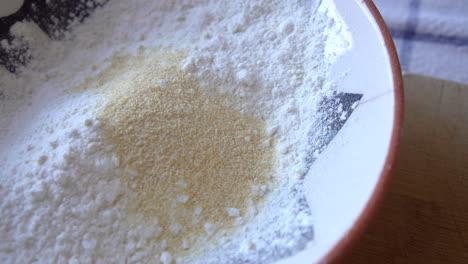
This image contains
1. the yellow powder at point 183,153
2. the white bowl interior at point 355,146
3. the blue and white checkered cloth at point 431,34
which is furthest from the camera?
the blue and white checkered cloth at point 431,34

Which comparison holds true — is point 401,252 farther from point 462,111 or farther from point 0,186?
point 0,186

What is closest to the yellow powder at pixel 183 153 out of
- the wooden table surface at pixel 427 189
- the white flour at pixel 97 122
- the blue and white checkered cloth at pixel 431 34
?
the white flour at pixel 97 122

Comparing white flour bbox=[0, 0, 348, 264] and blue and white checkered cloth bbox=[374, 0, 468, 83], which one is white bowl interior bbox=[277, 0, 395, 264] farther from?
blue and white checkered cloth bbox=[374, 0, 468, 83]

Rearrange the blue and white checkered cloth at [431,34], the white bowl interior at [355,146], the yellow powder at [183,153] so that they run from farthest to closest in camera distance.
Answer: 1. the blue and white checkered cloth at [431,34]
2. the yellow powder at [183,153]
3. the white bowl interior at [355,146]

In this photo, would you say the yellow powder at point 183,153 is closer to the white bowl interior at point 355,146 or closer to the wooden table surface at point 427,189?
the white bowl interior at point 355,146

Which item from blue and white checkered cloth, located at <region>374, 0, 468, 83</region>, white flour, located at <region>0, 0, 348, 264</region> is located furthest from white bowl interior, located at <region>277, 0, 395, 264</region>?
blue and white checkered cloth, located at <region>374, 0, 468, 83</region>
